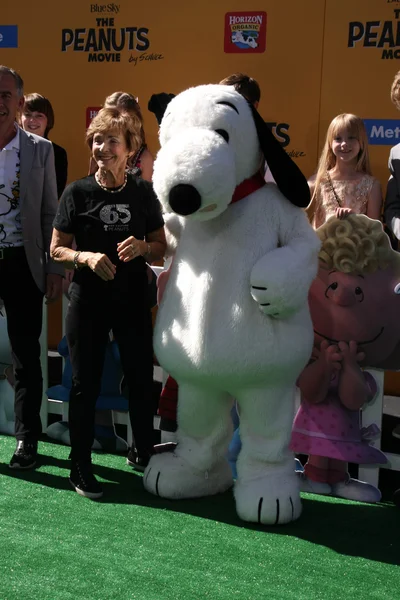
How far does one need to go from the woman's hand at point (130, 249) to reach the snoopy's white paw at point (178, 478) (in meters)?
0.88

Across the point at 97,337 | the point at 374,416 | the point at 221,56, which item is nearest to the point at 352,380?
the point at 374,416

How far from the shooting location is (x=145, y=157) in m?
4.95

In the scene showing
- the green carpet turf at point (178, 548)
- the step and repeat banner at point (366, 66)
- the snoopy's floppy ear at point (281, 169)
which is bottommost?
the green carpet turf at point (178, 548)

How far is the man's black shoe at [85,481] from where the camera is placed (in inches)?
134

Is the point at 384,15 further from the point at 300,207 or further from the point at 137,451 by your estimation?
the point at 137,451

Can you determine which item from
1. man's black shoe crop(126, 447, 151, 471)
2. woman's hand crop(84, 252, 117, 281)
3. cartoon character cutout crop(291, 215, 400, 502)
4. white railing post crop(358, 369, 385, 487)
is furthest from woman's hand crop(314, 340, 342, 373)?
woman's hand crop(84, 252, 117, 281)

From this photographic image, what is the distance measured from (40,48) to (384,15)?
9.16ft

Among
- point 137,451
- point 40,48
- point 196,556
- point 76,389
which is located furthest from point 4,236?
point 40,48

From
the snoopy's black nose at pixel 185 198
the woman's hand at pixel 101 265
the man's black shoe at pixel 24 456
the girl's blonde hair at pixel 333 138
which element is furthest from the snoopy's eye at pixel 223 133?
the man's black shoe at pixel 24 456

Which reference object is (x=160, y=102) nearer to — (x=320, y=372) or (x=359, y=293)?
(x=359, y=293)

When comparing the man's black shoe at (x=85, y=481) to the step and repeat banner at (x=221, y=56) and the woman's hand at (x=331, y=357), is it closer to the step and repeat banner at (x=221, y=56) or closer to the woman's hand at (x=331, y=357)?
the woman's hand at (x=331, y=357)

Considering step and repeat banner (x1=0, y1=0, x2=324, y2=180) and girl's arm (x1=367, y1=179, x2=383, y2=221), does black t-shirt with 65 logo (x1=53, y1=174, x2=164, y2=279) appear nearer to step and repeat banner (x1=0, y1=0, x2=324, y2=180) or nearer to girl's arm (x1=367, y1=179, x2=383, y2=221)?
girl's arm (x1=367, y1=179, x2=383, y2=221)

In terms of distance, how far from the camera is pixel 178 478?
11.1 feet

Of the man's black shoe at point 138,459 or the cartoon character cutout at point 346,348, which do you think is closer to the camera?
the cartoon character cutout at point 346,348
